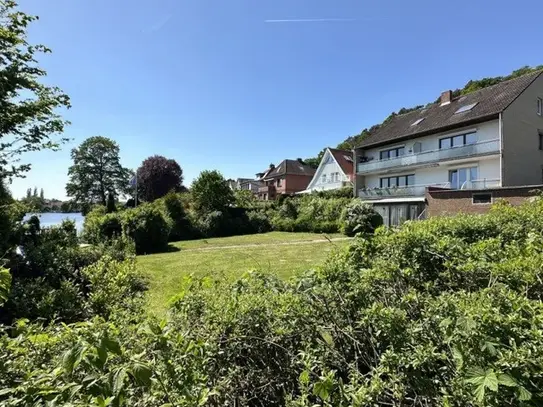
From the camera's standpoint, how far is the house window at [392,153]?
2888cm

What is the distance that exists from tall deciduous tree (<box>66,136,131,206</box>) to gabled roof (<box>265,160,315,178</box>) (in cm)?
2579

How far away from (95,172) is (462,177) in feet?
170

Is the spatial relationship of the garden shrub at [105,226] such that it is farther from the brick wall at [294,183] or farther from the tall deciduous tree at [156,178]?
the brick wall at [294,183]

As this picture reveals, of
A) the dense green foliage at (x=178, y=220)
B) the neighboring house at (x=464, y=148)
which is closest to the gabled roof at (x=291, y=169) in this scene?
the neighboring house at (x=464, y=148)

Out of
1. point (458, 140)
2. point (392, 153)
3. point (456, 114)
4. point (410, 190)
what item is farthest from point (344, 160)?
point (458, 140)

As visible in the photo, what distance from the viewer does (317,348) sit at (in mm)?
1588

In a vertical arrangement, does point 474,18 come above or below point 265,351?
above

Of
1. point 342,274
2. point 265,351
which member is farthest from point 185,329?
point 342,274

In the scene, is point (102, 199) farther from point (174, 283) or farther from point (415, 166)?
point (174, 283)

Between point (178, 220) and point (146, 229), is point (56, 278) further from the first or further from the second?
point (178, 220)

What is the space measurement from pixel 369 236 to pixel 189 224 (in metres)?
21.4

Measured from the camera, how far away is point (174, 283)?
833cm

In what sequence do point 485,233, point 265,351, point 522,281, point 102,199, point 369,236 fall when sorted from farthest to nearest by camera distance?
1. point 102,199
2. point 485,233
3. point 369,236
4. point 522,281
5. point 265,351

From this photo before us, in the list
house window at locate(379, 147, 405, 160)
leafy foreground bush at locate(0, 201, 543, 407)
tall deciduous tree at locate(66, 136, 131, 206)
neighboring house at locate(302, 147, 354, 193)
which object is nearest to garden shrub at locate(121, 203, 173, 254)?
leafy foreground bush at locate(0, 201, 543, 407)
